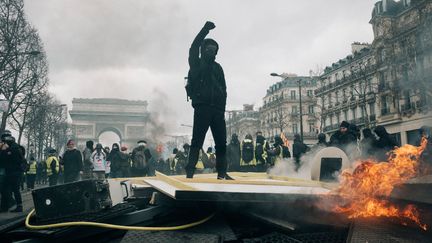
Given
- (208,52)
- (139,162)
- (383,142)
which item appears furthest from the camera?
(139,162)

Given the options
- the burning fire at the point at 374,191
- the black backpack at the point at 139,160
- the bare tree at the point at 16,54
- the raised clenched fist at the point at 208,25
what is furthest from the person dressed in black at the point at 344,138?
the bare tree at the point at 16,54

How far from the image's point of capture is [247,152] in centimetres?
1199

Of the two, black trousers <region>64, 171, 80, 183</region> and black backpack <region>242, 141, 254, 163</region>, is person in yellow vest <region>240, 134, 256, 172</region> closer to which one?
black backpack <region>242, 141, 254, 163</region>

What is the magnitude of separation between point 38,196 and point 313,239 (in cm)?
258

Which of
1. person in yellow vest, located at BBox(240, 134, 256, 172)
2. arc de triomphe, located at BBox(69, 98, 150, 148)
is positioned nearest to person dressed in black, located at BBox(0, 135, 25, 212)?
person in yellow vest, located at BBox(240, 134, 256, 172)

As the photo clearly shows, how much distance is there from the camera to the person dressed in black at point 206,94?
→ 4.96 m

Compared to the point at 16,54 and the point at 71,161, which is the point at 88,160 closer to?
the point at 71,161

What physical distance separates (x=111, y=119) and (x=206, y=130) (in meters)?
65.6

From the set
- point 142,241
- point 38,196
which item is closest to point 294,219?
point 142,241

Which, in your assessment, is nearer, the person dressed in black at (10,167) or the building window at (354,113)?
the person dressed in black at (10,167)

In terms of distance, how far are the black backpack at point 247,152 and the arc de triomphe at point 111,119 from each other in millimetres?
55935

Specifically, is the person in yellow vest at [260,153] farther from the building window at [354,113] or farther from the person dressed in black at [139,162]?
the building window at [354,113]

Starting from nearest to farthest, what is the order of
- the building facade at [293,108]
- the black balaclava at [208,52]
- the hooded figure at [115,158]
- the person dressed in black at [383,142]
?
the black balaclava at [208,52], the person dressed in black at [383,142], the hooded figure at [115,158], the building facade at [293,108]

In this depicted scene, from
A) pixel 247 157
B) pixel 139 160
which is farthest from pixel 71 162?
pixel 247 157
